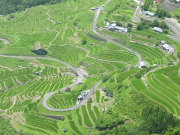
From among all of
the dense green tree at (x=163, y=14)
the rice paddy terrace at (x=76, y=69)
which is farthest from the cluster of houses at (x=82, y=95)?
the dense green tree at (x=163, y=14)

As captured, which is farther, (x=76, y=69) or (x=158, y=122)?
(x=76, y=69)

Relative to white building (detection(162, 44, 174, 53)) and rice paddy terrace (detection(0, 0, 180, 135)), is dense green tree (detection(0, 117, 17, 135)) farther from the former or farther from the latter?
white building (detection(162, 44, 174, 53))

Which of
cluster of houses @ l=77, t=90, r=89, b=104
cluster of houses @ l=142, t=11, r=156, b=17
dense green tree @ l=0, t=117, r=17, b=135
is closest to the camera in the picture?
dense green tree @ l=0, t=117, r=17, b=135

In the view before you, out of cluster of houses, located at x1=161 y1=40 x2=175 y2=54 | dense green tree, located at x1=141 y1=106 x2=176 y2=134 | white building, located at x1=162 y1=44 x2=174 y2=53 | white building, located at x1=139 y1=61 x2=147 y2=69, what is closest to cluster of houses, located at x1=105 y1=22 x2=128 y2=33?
cluster of houses, located at x1=161 y1=40 x2=175 y2=54

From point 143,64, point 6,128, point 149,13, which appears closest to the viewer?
point 6,128

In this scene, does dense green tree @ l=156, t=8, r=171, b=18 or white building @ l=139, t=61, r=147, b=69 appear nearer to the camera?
white building @ l=139, t=61, r=147, b=69

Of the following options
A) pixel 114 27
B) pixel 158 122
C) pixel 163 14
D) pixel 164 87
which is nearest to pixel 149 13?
pixel 163 14

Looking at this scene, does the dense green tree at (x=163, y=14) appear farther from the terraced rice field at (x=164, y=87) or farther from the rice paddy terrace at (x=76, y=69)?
the terraced rice field at (x=164, y=87)

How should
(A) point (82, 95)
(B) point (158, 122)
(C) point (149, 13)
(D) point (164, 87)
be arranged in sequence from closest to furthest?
(B) point (158, 122) → (D) point (164, 87) → (A) point (82, 95) → (C) point (149, 13)

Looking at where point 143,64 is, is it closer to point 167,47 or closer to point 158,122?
point 167,47
